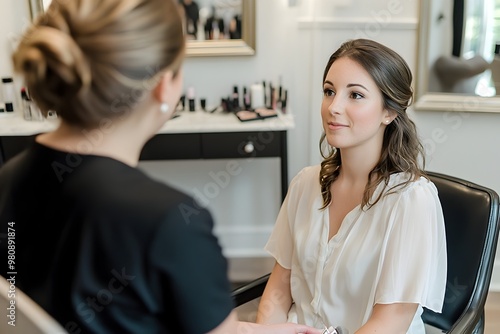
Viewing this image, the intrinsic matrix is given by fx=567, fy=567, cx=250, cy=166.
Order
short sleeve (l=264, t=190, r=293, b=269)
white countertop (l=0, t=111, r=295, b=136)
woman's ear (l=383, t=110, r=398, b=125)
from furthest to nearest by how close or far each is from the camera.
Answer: white countertop (l=0, t=111, r=295, b=136)
short sleeve (l=264, t=190, r=293, b=269)
woman's ear (l=383, t=110, r=398, b=125)

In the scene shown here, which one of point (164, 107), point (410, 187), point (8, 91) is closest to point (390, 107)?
point (410, 187)

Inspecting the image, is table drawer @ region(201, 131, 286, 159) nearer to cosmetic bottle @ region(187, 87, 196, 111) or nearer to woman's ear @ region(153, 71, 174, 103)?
cosmetic bottle @ region(187, 87, 196, 111)

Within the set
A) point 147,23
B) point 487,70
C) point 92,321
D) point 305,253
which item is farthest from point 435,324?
point 487,70

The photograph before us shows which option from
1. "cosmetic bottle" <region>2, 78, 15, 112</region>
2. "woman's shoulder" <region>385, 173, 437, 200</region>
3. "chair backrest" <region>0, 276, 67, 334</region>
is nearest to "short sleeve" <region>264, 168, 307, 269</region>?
"woman's shoulder" <region>385, 173, 437, 200</region>

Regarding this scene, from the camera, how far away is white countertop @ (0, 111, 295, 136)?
6.93 ft

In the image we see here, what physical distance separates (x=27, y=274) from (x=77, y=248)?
106mm

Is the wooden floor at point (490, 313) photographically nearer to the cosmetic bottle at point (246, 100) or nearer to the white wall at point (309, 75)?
the white wall at point (309, 75)

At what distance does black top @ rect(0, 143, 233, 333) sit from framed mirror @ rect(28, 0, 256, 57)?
66.3 inches

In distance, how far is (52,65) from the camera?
25.2 inches

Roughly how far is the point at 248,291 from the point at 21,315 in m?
0.77

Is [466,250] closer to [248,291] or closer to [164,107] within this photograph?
[248,291]

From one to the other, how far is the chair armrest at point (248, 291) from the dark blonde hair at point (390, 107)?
0.81ft

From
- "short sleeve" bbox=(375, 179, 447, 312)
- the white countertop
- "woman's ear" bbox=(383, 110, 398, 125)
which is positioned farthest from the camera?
the white countertop

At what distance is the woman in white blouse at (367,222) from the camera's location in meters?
1.17
